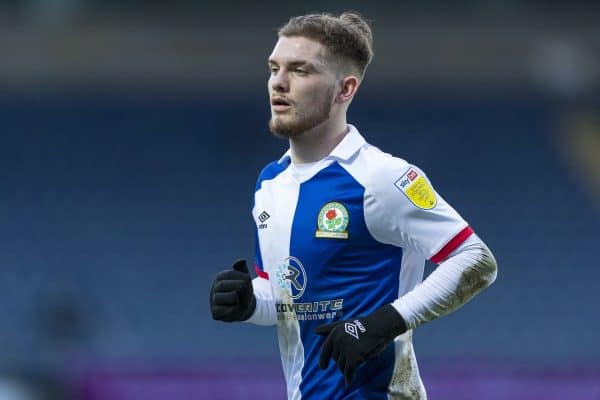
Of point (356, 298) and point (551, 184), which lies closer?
point (356, 298)

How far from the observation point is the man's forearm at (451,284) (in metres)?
3.62

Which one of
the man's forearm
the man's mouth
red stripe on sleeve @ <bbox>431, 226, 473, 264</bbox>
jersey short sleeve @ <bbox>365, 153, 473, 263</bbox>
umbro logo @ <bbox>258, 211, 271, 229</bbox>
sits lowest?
the man's forearm

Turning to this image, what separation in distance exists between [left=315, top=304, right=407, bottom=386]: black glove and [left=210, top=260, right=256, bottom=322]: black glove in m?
0.42

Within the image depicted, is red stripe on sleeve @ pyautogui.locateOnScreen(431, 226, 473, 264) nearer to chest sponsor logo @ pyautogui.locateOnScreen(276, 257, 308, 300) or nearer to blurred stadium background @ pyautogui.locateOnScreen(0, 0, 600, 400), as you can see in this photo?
chest sponsor logo @ pyautogui.locateOnScreen(276, 257, 308, 300)

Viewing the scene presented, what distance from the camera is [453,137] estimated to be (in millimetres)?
15562

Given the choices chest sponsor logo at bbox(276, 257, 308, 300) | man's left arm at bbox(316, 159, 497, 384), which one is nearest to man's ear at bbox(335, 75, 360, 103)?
man's left arm at bbox(316, 159, 497, 384)

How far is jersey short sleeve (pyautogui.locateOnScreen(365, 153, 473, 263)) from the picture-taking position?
12.0 ft

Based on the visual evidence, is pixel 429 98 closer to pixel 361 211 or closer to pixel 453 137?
pixel 453 137

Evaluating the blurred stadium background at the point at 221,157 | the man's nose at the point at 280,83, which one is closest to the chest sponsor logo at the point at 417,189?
the man's nose at the point at 280,83

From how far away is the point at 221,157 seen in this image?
15.5 meters

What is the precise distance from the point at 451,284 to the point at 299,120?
73cm

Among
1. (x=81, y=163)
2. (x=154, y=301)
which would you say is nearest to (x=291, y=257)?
(x=154, y=301)

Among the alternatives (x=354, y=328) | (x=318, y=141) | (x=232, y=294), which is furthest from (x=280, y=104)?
(x=354, y=328)

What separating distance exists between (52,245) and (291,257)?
11.1 metres
